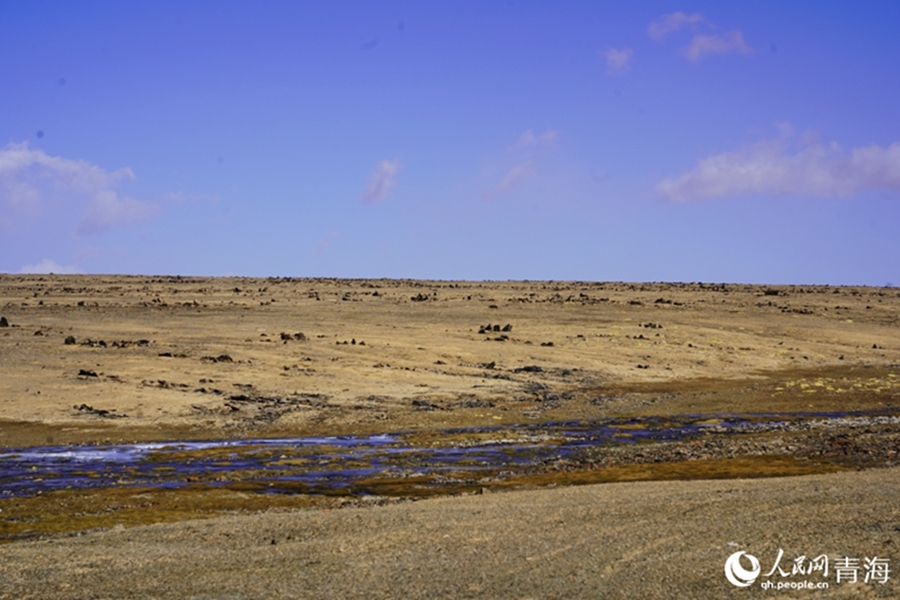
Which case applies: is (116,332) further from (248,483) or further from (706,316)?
A: (706,316)

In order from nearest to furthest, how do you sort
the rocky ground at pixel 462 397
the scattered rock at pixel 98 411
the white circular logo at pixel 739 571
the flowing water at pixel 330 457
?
the white circular logo at pixel 739 571
the rocky ground at pixel 462 397
the flowing water at pixel 330 457
the scattered rock at pixel 98 411

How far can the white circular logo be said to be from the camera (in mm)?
9805

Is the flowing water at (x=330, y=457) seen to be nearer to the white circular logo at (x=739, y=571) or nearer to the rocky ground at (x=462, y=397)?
the rocky ground at (x=462, y=397)

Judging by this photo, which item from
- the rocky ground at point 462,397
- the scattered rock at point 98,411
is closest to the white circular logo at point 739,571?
the rocky ground at point 462,397

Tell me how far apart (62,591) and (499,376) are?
85.7 ft

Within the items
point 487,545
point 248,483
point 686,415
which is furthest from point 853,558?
point 686,415

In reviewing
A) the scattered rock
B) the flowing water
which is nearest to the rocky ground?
the scattered rock

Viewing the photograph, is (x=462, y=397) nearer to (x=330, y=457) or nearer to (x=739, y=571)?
(x=330, y=457)

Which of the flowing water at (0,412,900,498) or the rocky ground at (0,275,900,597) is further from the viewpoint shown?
the flowing water at (0,412,900,498)

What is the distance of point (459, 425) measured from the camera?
27594 millimetres

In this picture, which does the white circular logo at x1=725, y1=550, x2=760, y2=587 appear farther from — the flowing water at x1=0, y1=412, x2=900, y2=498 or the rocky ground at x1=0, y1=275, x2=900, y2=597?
the flowing water at x1=0, y1=412, x2=900, y2=498

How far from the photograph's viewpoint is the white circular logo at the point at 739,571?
980cm

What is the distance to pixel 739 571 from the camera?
33.1 ft

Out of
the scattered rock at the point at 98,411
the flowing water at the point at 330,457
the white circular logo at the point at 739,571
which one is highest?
the white circular logo at the point at 739,571
